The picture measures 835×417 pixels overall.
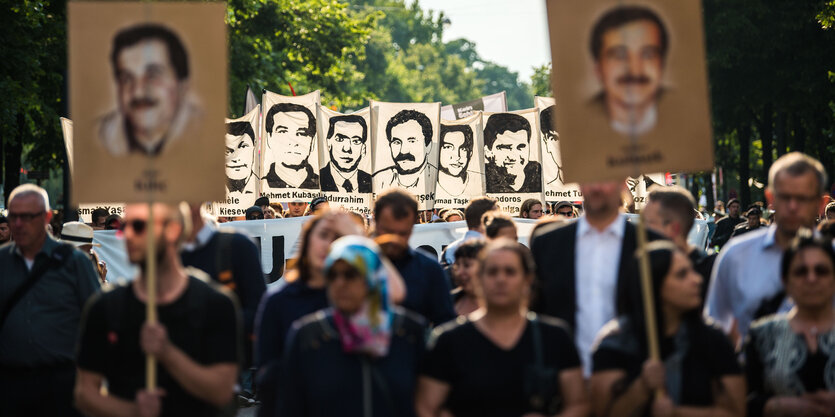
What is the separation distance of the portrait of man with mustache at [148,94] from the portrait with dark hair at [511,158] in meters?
11.9

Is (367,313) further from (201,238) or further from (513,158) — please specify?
(513,158)

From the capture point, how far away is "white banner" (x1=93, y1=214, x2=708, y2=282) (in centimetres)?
1274

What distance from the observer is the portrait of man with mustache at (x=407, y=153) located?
17078 mm

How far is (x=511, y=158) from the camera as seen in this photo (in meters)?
17.0

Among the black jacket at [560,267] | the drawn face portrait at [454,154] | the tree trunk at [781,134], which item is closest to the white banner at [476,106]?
the drawn face portrait at [454,154]

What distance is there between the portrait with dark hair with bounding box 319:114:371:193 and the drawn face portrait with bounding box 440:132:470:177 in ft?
3.41

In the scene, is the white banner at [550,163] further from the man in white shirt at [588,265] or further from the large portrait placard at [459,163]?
the man in white shirt at [588,265]

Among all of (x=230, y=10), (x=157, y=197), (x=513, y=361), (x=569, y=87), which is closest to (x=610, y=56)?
(x=569, y=87)

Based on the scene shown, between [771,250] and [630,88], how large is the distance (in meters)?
1.00

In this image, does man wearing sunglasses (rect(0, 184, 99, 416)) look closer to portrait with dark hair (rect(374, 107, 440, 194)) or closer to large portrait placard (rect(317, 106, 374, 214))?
large portrait placard (rect(317, 106, 374, 214))

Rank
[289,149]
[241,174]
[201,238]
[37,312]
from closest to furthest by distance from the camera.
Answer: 1. [201,238]
2. [37,312]
3. [241,174]
4. [289,149]

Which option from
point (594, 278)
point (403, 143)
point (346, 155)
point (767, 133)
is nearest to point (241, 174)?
point (346, 155)

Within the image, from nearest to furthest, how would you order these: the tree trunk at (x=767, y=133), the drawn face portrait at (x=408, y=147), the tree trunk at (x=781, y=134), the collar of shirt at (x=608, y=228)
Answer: the collar of shirt at (x=608, y=228), the drawn face portrait at (x=408, y=147), the tree trunk at (x=781, y=134), the tree trunk at (x=767, y=133)

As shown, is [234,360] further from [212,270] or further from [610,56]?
[610,56]
